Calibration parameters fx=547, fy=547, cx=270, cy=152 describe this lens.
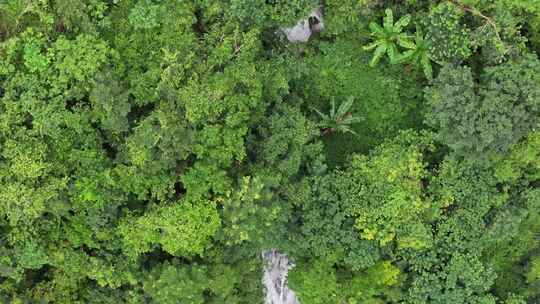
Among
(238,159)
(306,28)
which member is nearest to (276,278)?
(238,159)

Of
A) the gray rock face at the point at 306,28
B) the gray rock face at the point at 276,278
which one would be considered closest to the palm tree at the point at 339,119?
the gray rock face at the point at 306,28

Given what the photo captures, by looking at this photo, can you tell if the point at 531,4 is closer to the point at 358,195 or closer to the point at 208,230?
the point at 358,195

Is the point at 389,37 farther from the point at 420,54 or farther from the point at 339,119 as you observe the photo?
the point at 339,119

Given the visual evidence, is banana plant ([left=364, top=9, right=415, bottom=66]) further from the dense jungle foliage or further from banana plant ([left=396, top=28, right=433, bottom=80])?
Answer: banana plant ([left=396, top=28, right=433, bottom=80])

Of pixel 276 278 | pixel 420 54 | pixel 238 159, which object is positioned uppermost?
pixel 420 54

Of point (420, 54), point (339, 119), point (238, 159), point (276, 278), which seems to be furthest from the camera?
point (276, 278)

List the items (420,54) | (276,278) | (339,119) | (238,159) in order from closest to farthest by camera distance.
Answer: (238,159) → (420,54) → (339,119) → (276,278)

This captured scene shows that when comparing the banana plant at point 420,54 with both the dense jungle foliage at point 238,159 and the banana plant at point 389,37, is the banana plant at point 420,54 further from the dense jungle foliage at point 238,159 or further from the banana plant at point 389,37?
the banana plant at point 389,37

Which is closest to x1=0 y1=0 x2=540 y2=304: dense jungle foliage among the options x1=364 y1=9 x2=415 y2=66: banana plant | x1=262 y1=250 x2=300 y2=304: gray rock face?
x1=364 y1=9 x2=415 y2=66: banana plant

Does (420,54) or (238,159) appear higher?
(420,54)
